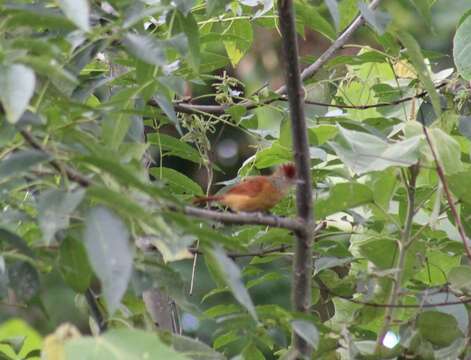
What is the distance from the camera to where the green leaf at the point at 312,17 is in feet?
5.92

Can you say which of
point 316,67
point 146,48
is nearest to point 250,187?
point 316,67

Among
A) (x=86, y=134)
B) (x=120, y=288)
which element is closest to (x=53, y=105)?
(x=86, y=134)

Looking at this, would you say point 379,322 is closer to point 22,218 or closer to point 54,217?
point 22,218

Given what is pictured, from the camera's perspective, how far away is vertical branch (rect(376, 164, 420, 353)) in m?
1.56

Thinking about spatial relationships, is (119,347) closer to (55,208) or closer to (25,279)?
(55,208)

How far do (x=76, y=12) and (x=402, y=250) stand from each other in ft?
2.31

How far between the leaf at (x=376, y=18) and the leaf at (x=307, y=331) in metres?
0.47

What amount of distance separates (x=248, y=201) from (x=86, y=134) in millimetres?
689

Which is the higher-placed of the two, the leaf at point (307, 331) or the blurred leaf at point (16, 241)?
the blurred leaf at point (16, 241)

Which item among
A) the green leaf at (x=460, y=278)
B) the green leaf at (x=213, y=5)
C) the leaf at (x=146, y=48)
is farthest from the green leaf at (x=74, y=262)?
the green leaf at (x=460, y=278)

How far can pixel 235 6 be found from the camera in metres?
2.07

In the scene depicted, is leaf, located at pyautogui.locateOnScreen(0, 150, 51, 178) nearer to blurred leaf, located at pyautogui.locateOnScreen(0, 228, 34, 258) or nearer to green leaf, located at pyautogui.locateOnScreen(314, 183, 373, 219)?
blurred leaf, located at pyautogui.locateOnScreen(0, 228, 34, 258)

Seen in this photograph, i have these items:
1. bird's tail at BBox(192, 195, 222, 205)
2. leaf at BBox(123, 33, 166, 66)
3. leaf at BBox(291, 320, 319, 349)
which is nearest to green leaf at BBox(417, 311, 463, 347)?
leaf at BBox(291, 320, 319, 349)

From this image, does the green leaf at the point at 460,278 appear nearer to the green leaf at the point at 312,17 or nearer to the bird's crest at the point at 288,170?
the bird's crest at the point at 288,170
